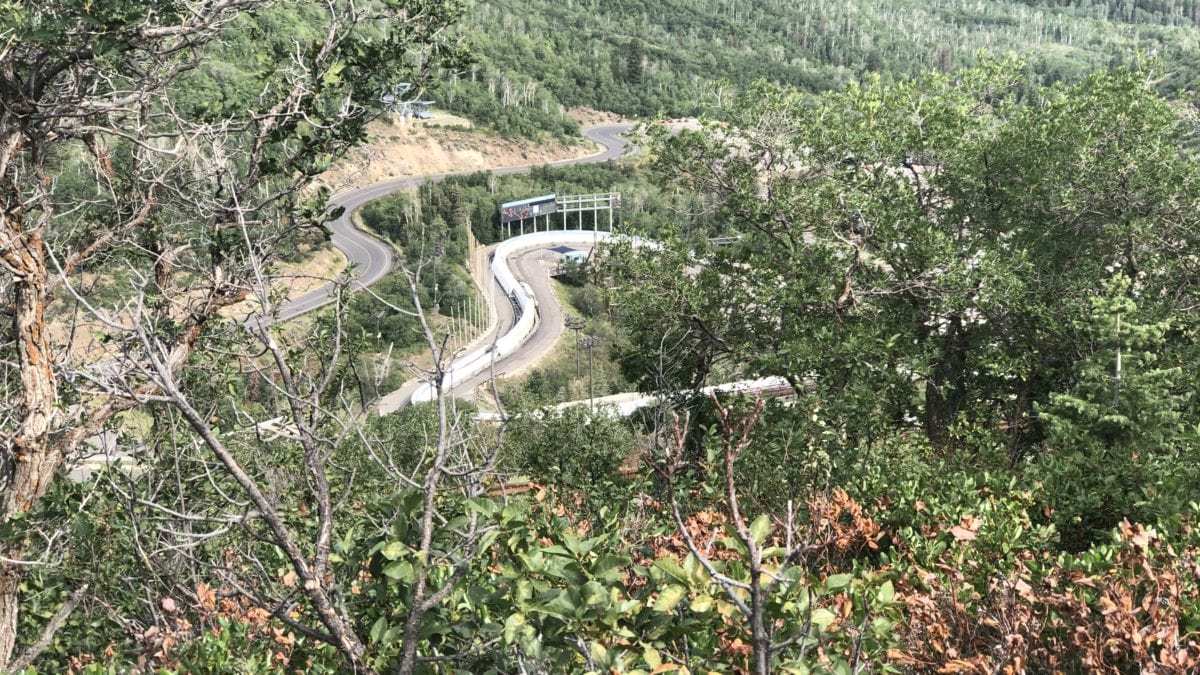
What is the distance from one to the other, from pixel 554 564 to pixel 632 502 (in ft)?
14.9

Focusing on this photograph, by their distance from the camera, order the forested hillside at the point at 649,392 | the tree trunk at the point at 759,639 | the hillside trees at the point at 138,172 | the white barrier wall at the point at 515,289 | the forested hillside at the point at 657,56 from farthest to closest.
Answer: the forested hillside at the point at 657,56, the white barrier wall at the point at 515,289, the hillside trees at the point at 138,172, the forested hillside at the point at 649,392, the tree trunk at the point at 759,639

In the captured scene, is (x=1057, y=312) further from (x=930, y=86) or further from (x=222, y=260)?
(x=222, y=260)

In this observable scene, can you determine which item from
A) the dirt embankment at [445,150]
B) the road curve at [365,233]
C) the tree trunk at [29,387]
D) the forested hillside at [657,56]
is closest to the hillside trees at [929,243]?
the tree trunk at [29,387]

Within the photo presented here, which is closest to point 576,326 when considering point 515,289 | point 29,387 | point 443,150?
point 515,289

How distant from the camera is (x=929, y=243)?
12.3 m

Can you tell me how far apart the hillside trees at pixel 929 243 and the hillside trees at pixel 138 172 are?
6.20 m

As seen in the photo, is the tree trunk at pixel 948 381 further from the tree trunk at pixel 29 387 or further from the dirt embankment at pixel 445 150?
the dirt embankment at pixel 445 150

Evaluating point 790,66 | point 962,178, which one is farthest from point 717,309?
point 790,66

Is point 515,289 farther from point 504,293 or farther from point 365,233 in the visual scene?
point 365,233

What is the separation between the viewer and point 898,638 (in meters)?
4.38

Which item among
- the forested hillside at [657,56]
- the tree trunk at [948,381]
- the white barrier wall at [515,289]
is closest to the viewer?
the tree trunk at [948,381]

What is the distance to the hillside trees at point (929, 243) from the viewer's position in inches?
468

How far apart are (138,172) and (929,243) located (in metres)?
9.87

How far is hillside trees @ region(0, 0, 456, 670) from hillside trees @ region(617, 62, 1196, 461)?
6196 mm
